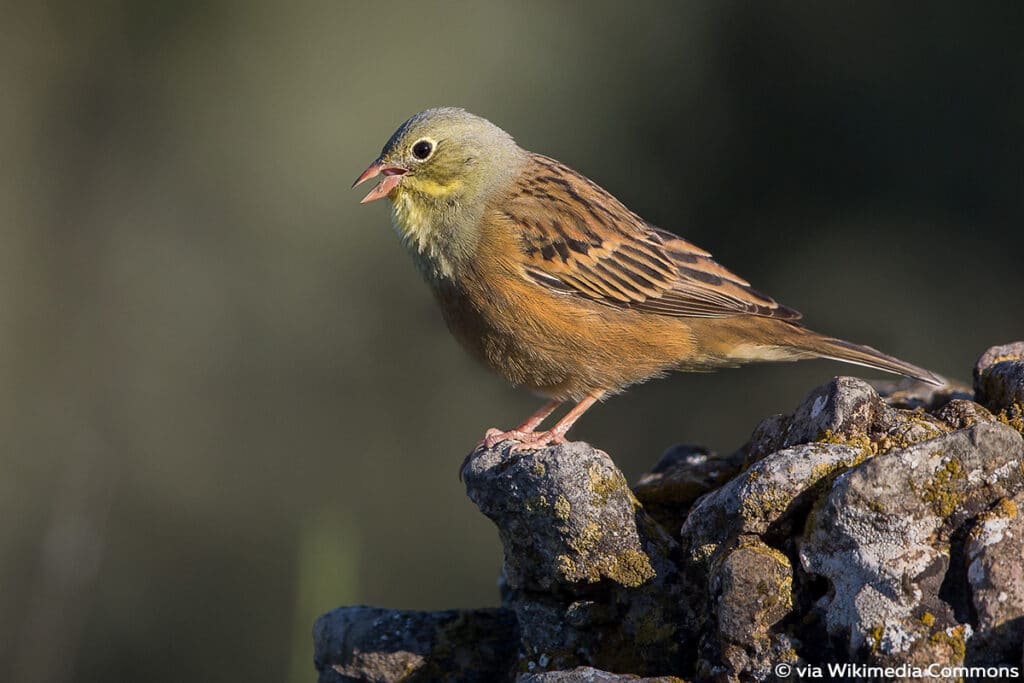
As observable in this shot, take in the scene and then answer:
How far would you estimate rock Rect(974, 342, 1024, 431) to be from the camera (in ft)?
13.1

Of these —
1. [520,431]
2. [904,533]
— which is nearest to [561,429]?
[520,431]

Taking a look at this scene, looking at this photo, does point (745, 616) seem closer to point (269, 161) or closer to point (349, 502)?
point (349, 502)

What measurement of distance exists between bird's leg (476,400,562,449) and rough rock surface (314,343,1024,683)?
66 centimetres

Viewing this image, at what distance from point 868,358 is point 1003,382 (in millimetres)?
1771

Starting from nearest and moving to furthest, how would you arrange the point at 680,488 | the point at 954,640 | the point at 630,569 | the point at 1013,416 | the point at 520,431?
the point at 954,640
the point at 630,569
the point at 1013,416
the point at 680,488
the point at 520,431

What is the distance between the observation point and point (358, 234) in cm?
1176

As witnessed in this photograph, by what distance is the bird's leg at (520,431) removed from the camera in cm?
511

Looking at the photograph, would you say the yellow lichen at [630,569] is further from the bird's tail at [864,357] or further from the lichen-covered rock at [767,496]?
the bird's tail at [864,357]

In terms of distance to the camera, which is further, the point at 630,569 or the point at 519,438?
the point at 519,438

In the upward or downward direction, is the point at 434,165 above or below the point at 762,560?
above

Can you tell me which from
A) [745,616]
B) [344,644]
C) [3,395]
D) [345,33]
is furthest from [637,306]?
[3,395]

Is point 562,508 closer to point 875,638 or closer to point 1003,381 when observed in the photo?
point 875,638

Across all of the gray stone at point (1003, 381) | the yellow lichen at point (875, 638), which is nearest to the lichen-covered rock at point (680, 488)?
the gray stone at point (1003, 381)

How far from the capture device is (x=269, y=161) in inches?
454
